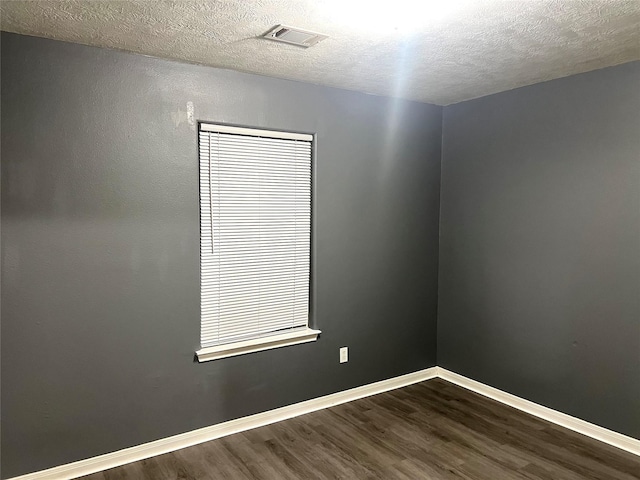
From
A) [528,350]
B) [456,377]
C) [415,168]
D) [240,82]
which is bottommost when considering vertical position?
[456,377]

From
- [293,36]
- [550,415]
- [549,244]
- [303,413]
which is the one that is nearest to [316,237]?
[303,413]

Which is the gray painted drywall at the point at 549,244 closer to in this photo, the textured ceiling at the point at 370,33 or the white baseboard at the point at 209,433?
the textured ceiling at the point at 370,33

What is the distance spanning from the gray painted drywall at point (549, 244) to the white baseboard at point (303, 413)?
63 millimetres

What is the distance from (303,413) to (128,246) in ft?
5.69

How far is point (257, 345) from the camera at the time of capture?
3.31 m

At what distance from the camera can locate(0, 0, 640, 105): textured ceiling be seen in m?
2.08

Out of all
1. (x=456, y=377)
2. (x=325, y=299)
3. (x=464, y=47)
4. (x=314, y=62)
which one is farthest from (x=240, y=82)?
(x=456, y=377)

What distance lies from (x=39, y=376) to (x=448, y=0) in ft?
9.00

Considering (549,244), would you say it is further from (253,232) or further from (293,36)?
(293,36)

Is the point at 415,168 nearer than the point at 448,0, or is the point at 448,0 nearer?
the point at 448,0

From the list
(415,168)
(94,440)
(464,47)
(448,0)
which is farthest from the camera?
(415,168)

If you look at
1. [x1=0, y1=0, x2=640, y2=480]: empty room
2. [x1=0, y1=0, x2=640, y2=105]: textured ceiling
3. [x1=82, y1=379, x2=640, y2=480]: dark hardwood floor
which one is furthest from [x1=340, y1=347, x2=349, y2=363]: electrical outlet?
[x1=0, y1=0, x2=640, y2=105]: textured ceiling

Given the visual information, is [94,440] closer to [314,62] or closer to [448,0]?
[314,62]

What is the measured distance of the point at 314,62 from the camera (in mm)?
2891
